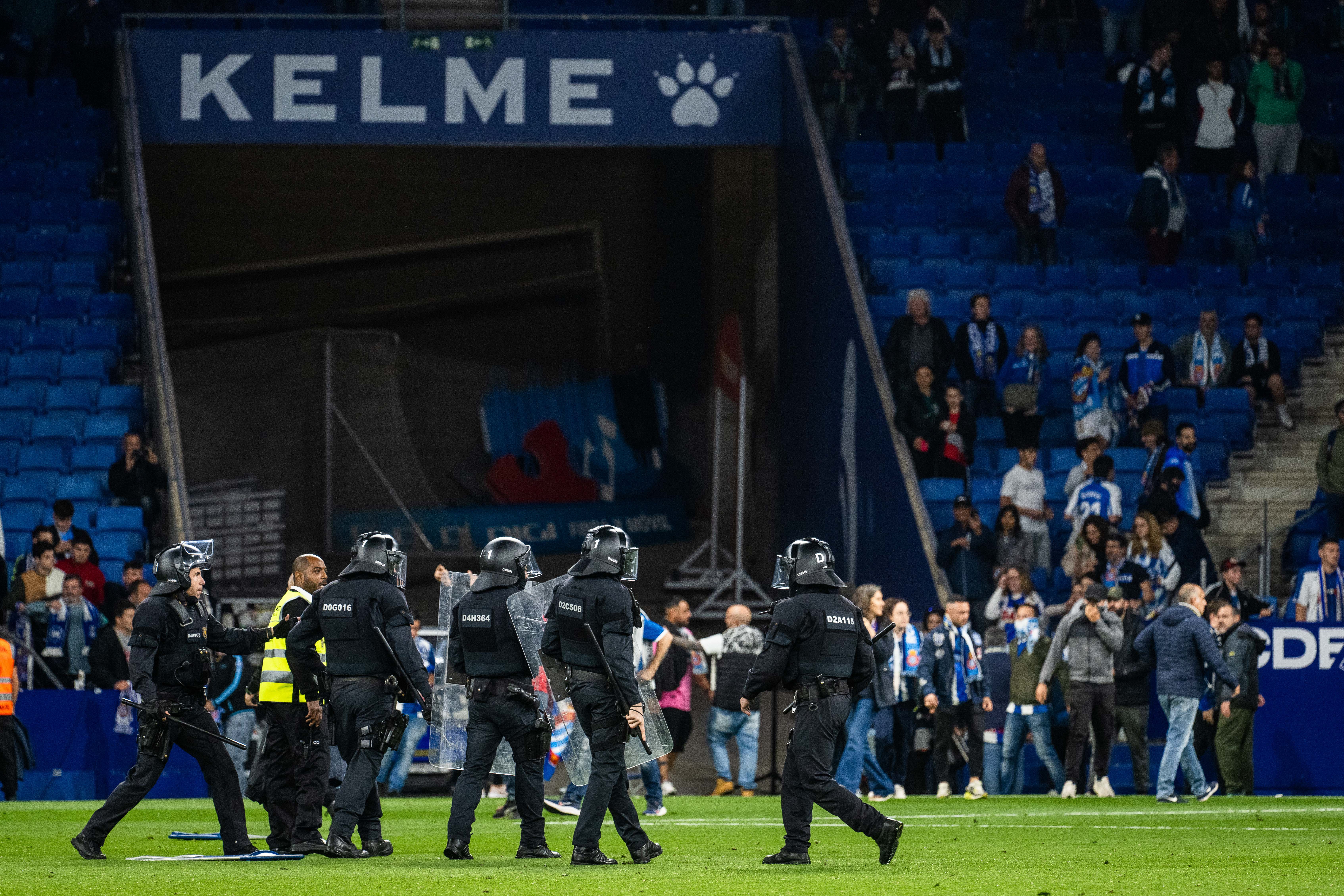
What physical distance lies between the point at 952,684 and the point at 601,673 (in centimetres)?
702

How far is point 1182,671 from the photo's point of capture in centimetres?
1636

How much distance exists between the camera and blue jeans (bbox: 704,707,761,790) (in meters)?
17.7

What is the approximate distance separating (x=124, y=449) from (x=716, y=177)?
34.5 ft

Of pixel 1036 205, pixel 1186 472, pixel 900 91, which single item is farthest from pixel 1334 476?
pixel 900 91

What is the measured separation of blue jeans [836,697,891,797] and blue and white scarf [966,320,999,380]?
575 cm

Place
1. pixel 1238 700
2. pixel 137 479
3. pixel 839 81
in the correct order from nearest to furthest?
1. pixel 1238 700
2. pixel 137 479
3. pixel 839 81

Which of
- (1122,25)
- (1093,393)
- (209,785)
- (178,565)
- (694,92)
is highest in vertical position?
(1122,25)

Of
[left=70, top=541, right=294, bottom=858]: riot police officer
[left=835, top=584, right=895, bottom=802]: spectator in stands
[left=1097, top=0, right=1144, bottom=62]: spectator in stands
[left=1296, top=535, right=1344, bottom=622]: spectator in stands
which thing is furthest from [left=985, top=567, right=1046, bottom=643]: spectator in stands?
[left=1097, top=0, right=1144, bottom=62]: spectator in stands

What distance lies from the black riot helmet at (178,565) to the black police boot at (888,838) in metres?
4.20

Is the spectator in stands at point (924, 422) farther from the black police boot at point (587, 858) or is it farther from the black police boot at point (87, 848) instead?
the black police boot at point (87, 848)

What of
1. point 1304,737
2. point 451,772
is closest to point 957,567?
point 1304,737

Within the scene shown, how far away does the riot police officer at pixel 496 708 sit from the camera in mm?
11078

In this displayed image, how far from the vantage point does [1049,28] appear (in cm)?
2617

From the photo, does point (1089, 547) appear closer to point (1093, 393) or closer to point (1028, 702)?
point (1028, 702)
